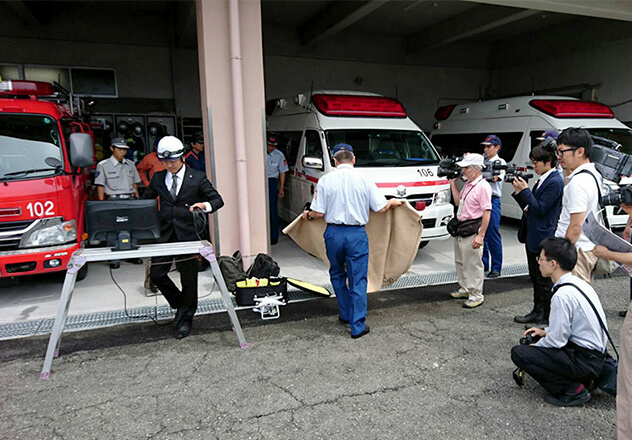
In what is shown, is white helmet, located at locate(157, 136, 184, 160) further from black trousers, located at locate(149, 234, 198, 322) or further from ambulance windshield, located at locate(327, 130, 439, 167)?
ambulance windshield, located at locate(327, 130, 439, 167)

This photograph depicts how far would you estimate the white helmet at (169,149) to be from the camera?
13.2 ft

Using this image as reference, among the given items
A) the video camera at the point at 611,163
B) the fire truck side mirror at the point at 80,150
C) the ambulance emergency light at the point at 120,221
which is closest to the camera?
the ambulance emergency light at the point at 120,221

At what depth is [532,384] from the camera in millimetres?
3406

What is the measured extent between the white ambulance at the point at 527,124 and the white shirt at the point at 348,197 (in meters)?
5.00

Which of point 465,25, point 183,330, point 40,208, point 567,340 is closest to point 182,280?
point 183,330

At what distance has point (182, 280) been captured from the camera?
4316 mm

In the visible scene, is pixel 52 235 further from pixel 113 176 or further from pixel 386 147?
pixel 386 147

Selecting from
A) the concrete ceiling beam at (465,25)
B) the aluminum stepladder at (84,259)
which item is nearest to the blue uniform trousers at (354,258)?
the aluminum stepladder at (84,259)

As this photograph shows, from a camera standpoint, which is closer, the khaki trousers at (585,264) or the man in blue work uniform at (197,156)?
the khaki trousers at (585,264)

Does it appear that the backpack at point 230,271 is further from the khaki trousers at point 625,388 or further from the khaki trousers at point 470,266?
the khaki trousers at point 625,388

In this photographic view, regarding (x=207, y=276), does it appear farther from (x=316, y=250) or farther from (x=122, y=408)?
(x=122, y=408)

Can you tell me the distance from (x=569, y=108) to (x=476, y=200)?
16.7ft

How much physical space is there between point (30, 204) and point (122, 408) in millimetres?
2900

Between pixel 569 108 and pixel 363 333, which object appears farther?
pixel 569 108
